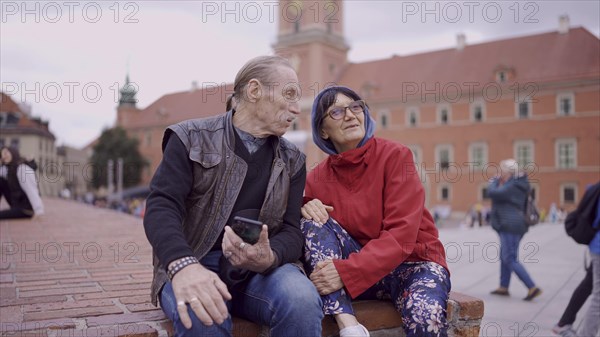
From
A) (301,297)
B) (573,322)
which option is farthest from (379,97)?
(301,297)

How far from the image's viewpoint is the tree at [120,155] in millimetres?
56594

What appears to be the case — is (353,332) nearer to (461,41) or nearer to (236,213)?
(236,213)

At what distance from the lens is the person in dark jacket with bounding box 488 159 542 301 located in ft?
21.9

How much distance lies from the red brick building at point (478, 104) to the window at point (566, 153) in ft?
0.22

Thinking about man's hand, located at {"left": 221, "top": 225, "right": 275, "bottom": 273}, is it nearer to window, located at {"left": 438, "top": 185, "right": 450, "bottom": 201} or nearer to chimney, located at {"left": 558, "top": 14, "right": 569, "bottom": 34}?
window, located at {"left": 438, "top": 185, "right": 450, "bottom": 201}

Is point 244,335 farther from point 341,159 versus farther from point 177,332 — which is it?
point 341,159

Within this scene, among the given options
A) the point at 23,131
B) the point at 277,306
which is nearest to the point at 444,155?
the point at 23,131

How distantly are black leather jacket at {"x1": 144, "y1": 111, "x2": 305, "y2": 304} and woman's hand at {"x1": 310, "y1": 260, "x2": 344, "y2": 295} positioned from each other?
13 cm

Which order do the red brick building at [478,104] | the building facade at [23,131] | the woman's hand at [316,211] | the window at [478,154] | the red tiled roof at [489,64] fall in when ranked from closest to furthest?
the woman's hand at [316,211] → the building facade at [23,131] → the red brick building at [478,104] → the red tiled roof at [489,64] → the window at [478,154]

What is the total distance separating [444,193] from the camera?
139ft

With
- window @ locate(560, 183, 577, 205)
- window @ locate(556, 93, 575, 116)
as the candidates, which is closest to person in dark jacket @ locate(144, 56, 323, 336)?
window @ locate(556, 93, 575, 116)

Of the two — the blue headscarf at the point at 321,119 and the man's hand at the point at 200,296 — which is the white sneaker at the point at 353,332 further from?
the blue headscarf at the point at 321,119

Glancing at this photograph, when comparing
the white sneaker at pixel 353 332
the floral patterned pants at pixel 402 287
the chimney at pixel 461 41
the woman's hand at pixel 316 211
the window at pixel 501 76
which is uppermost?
the chimney at pixel 461 41

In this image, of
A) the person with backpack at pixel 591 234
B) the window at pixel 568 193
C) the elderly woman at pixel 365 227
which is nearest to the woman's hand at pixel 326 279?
the elderly woman at pixel 365 227
